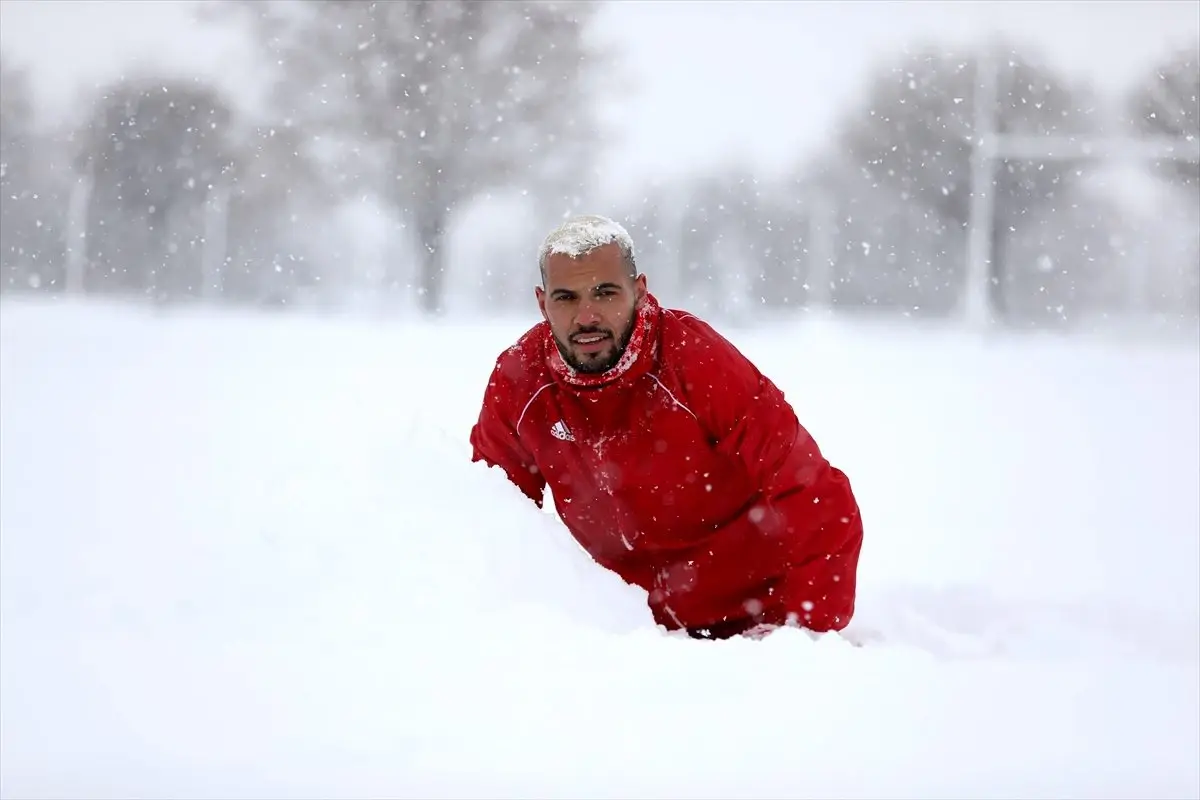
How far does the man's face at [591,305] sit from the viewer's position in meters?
2.38

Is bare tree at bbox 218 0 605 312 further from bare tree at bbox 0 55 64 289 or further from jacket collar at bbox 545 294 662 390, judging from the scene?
jacket collar at bbox 545 294 662 390

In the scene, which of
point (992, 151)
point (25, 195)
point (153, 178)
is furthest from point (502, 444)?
point (992, 151)

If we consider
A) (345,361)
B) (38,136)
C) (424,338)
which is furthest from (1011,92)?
(38,136)

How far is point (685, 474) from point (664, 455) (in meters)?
0.09

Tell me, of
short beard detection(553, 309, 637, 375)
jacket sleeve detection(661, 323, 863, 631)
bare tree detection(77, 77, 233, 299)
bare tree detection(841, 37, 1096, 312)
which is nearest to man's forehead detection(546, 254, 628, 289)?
short beard detection(553, 309, 637, 375)

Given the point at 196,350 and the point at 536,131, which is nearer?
the point at 196,350

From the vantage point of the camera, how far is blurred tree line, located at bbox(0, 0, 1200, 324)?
1130 cm

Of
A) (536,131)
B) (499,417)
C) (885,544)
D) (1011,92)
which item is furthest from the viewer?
(1011,92)

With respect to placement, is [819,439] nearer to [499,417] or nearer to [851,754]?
[499,417]

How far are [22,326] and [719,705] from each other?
9.39 meters

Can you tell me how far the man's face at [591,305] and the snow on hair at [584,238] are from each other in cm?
1

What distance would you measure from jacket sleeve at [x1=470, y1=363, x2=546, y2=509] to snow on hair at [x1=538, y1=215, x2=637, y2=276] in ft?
1.30

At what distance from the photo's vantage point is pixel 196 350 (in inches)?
375

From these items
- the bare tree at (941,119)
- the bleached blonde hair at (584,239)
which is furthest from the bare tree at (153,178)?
the bleached blonde hair at (584,239)
